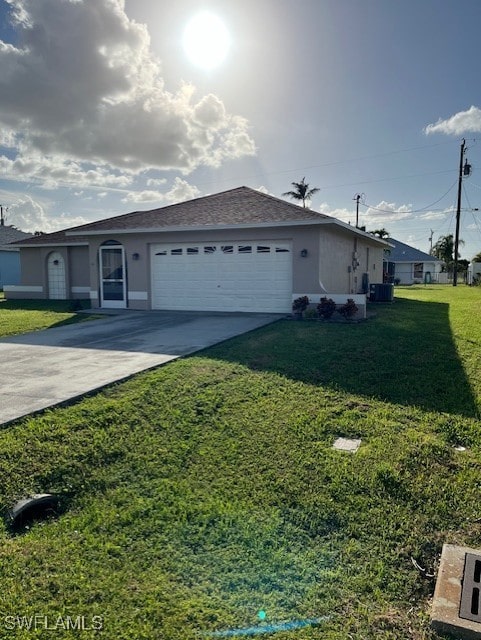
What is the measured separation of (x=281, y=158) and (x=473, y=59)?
903 centimetres

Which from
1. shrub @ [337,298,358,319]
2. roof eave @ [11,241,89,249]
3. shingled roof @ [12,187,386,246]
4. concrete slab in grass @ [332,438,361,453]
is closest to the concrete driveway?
shrub @ [337,298,358,319]

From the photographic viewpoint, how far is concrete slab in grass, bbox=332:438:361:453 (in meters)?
4.51

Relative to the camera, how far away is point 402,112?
18094 millimetres

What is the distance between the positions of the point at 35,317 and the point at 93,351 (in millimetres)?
7043

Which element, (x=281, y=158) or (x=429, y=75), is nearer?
(x=429, y=75)

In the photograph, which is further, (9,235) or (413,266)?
(413,266)

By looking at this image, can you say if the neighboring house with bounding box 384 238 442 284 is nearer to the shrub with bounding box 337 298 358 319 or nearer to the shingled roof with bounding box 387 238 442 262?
the shingled roof with bounding box 387 238 442 262

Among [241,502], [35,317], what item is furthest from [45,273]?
[241,502]

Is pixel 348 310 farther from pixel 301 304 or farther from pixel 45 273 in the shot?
pixel 45 273

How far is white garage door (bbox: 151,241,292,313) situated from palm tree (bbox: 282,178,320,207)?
1296 inches

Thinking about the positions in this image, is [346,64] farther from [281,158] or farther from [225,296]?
[225,296]

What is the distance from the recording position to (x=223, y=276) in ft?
48.8

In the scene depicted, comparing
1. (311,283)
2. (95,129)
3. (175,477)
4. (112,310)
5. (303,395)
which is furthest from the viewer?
(95,129)

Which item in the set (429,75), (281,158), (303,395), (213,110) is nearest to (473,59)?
(429,75)
